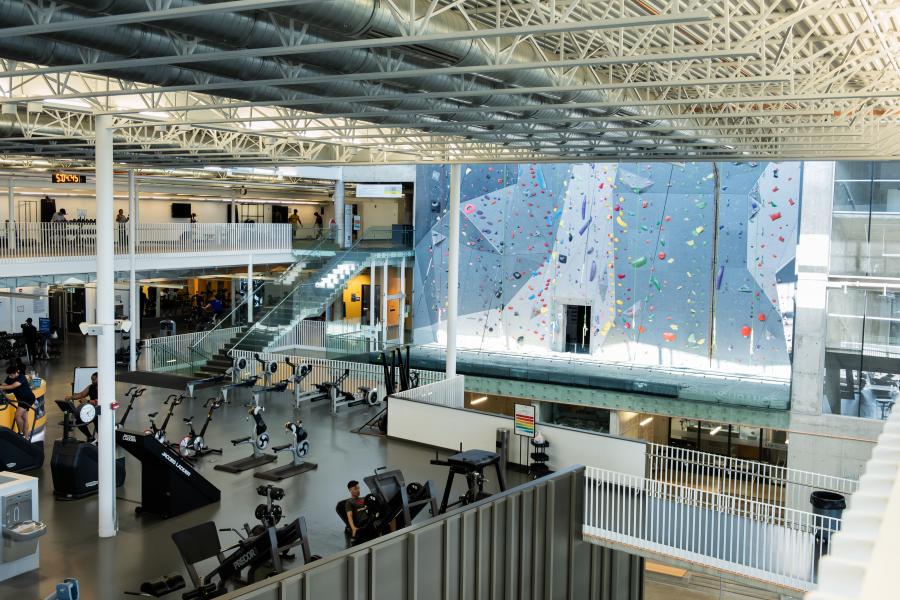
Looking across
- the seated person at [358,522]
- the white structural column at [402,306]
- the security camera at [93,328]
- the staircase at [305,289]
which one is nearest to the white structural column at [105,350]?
the security camera at [93,328]

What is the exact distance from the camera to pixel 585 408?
984 inches

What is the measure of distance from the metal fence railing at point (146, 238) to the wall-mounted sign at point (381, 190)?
164 inches

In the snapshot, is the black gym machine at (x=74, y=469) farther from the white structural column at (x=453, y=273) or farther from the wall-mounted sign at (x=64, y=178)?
the wall-mounted sign at (x=64, y=178)

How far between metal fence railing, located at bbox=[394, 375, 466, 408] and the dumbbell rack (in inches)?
101

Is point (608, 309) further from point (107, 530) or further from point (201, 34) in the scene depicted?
point (201, 34)

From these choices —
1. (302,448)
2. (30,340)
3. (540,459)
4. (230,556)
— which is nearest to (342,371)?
(302,448)

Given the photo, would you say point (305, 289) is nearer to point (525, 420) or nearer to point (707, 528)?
point (525, 420)

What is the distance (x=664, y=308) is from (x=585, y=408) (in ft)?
11.6

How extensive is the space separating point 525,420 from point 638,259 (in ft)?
39.4

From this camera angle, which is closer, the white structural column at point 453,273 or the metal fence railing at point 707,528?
the metal fence railing at point 707,528

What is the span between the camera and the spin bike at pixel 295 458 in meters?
14.5

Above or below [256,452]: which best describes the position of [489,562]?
below

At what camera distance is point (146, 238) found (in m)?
28.5

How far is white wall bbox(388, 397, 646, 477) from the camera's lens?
45.6ft
